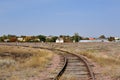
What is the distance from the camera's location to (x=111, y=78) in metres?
13.2

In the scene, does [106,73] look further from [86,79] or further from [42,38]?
[42,38]

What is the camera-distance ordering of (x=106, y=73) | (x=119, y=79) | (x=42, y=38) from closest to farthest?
(x=119, y=79) < (x=106, y=73) < (x=42, y=38)

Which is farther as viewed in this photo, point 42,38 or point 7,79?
point 42,38

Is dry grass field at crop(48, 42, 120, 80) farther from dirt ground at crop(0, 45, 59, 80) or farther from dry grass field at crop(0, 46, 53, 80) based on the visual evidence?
dry grass field at crop(0, 46, 53, 80)

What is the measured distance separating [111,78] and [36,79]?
3.35m

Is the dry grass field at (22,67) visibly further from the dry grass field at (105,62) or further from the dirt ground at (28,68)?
the dry grass field at (105,62)

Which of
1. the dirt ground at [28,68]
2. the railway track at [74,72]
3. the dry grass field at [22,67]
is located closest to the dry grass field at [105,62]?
the railway track at [74,72]

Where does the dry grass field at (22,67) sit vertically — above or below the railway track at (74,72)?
above

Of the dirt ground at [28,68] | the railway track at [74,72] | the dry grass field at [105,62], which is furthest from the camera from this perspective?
the dry grass field at [105,62]

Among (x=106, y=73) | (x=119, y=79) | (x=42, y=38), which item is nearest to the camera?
(x=119, y=79)

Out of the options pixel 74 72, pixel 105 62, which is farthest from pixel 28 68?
pixel 105 62

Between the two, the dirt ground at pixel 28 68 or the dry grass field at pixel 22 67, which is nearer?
the dirt ground at pixel 28 68

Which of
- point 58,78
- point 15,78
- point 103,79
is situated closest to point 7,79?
point 15,78

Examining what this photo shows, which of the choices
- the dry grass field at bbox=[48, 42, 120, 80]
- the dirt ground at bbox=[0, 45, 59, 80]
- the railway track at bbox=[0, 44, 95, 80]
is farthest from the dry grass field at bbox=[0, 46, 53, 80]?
the dry grass field at bbox=[48, 42, 120, 80]
